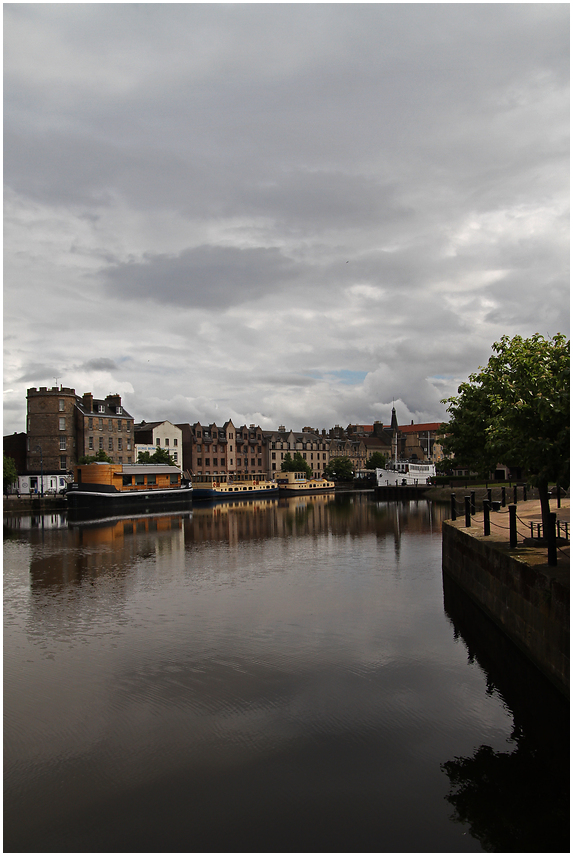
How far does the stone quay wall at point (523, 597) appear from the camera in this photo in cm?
1102

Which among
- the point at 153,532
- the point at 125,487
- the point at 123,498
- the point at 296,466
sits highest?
the point at 296,466

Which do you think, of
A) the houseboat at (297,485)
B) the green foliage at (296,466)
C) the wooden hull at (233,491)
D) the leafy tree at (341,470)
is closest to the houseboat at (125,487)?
the wooden hull at (233,491)

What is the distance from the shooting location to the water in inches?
314

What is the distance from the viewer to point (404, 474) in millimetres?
113750

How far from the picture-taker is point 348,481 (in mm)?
125312

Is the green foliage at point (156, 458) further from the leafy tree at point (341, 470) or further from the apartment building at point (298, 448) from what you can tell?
the leafy tree at point (341, 470)

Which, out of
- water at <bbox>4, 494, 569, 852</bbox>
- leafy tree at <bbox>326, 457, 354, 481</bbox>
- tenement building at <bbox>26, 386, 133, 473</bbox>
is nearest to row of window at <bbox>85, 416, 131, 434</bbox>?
tenement building at <bbox>26, 386, 133, 473</bbox>

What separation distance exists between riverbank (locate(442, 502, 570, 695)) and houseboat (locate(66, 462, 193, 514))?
49414mm

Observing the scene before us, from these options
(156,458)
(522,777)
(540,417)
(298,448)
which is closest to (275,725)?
Result: (522,777)

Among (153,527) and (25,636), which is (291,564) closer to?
(25,636)

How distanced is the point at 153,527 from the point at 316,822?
41.4 metres

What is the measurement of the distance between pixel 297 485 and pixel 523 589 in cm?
8826

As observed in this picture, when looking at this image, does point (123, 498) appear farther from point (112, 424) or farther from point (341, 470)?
point (341, 470)

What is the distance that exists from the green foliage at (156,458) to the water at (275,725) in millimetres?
68222
